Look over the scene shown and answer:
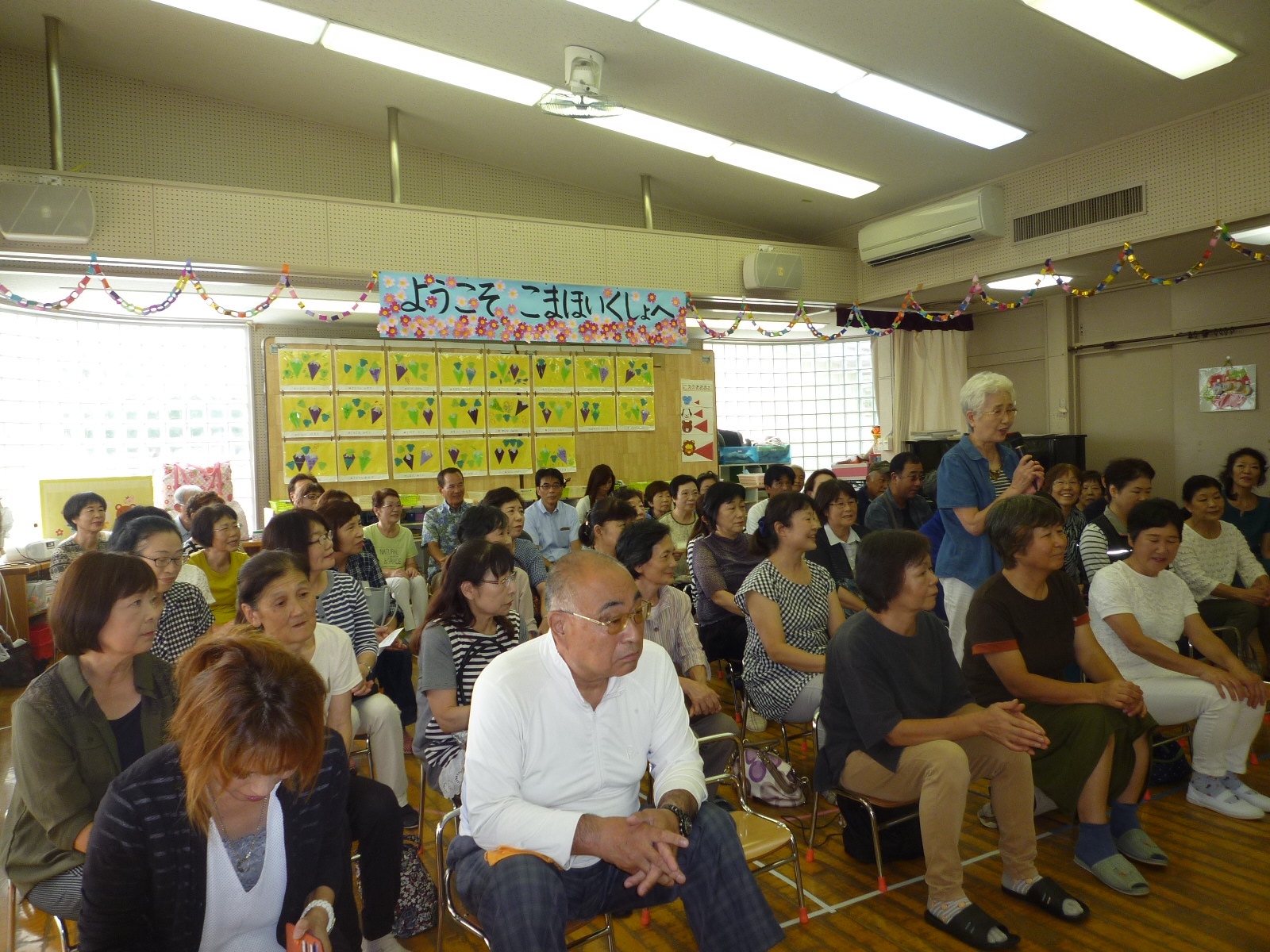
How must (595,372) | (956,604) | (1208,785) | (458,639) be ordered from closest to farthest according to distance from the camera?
(458,639), (1208,785), (956,604), (595,372)

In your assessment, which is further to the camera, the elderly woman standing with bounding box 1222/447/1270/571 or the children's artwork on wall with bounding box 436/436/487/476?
the children's artwork on wall with bounding box 436/436/487/476

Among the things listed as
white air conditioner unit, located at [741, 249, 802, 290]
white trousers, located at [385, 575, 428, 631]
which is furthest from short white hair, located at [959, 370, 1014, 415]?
white air conditioner unit, located at [741, 249, 802, 290]

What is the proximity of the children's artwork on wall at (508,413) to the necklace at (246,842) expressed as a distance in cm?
602

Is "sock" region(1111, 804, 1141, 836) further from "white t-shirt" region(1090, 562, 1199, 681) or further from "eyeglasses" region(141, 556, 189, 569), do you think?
"eyeglasses" region(141, 556, 189, 569)

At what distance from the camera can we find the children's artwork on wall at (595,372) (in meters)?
7.89

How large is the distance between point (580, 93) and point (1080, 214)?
3.90 m

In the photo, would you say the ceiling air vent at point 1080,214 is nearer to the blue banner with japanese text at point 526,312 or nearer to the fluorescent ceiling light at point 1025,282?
the fluorescent ceiling light at point 1025,282

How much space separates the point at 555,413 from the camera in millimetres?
7797

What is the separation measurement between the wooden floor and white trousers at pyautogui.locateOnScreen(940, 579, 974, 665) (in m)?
0.86

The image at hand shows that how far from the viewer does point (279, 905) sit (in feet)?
5.38

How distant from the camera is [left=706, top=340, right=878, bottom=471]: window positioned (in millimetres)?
10438

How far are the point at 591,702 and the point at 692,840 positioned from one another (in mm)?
381

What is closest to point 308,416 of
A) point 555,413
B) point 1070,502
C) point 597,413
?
point 555,413

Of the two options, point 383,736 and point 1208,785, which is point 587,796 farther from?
point 1208,785
